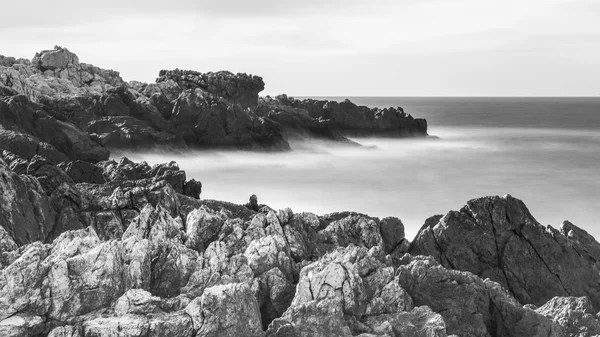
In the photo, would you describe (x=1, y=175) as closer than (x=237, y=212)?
Yes

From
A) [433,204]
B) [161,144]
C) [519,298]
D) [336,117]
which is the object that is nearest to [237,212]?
[519,298]

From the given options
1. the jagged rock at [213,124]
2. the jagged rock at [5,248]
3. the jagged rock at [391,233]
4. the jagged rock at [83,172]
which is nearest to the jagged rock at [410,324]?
the jagged rock at [5,248]

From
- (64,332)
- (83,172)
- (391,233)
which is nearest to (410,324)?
(64,332)

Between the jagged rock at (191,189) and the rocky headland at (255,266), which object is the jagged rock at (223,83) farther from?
the jagged rock at (191,189)

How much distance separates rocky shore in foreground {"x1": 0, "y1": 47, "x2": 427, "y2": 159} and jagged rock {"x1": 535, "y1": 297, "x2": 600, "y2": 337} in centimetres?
3214

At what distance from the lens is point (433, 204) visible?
4603cm

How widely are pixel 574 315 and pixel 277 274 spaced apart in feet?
18.2

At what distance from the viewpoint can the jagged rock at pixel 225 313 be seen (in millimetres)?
9812

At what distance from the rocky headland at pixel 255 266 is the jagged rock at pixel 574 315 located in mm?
33

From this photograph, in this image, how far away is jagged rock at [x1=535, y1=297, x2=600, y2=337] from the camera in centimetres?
1255

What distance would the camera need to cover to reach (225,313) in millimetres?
9891

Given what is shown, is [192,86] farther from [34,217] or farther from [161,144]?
Answer: [34,217]

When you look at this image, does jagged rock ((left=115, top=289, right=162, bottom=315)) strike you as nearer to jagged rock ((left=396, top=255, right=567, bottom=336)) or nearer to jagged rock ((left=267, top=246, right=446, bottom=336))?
jagged rock ((left=267, top=246, right=446, bottom=336))

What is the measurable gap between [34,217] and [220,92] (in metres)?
60.5
